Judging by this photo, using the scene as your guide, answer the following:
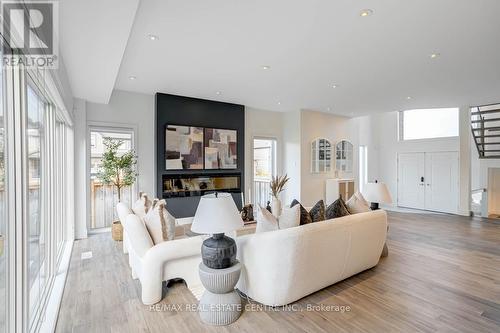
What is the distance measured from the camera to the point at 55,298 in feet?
8.73

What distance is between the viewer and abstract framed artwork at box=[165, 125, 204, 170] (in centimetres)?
560

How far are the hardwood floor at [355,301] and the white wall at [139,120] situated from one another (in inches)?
70.9

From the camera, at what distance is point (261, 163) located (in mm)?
7566

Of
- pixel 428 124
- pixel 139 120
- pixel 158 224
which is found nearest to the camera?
pixel 158 224

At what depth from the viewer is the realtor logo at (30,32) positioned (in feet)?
4.65

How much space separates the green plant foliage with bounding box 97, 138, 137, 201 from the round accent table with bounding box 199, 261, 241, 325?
10.2 feet

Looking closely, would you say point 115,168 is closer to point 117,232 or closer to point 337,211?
point 117,232

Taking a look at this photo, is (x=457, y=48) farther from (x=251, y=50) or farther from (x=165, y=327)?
(x=165, y=327)

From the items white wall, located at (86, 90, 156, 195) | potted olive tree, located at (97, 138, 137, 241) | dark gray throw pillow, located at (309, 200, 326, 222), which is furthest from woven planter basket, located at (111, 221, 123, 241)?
dark gray throw pillow, located at (309, 200, 326, 222)

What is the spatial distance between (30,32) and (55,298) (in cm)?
243

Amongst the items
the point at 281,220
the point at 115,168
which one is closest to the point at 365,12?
the point at 281,220

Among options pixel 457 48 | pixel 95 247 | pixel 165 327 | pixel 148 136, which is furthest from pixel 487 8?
pixel 95 247

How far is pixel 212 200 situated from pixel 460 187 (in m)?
7.42

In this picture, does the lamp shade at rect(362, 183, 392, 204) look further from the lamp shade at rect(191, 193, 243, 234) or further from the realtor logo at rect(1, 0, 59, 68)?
the realtor logo at rect(1, 0, 59, 68)
